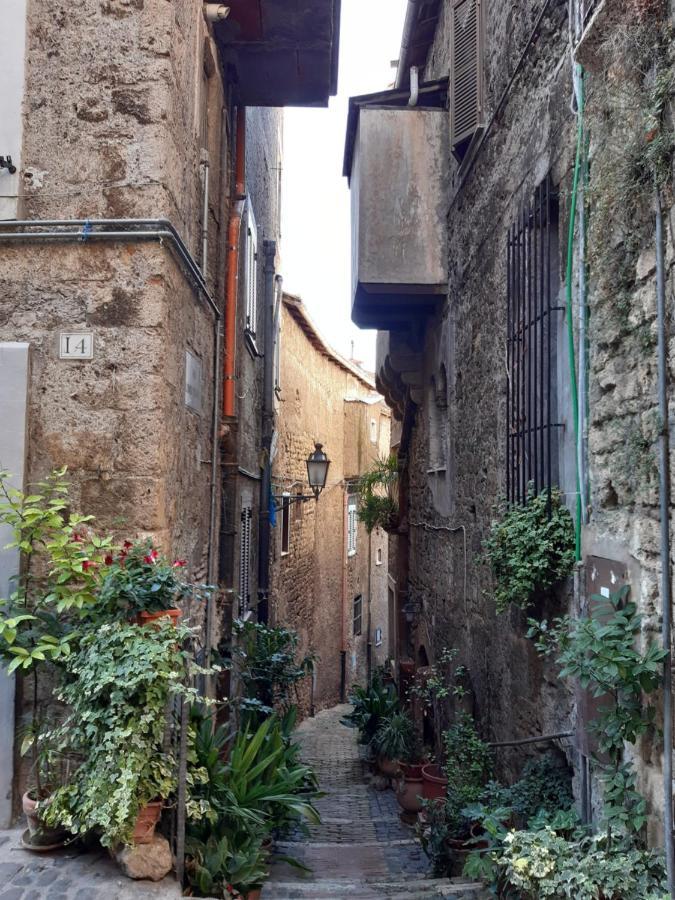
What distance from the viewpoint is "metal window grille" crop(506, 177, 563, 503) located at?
195 inches

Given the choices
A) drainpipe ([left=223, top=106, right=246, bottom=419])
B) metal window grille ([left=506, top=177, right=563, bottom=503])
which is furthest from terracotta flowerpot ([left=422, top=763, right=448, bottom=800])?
drainpipe ([left=223, top=106, right=246, bottom=419])

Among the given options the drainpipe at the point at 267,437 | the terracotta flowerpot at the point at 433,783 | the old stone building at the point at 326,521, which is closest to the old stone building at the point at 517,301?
the terracotta flowerpot at the point at 433,783

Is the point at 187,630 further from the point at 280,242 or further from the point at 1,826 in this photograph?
the point at 280,242

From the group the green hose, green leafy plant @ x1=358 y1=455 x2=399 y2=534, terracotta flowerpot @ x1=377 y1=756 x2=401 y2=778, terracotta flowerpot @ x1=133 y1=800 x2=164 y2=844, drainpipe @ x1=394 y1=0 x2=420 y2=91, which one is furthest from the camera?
green leafy plant @ x1=358 y1=455 x2=399 y2=534

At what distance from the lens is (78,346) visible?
14.4 ft

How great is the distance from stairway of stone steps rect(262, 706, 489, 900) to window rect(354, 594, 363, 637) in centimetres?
1025

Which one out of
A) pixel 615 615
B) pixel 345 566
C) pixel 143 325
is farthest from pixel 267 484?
pixel 345 566

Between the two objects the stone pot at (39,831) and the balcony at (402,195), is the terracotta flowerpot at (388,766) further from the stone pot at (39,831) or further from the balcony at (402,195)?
the stone pot at (39,831)

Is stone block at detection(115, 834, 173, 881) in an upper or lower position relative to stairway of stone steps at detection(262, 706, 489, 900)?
upper

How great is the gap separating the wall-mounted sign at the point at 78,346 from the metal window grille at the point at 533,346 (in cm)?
268

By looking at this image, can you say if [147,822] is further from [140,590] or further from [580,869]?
[580,869]

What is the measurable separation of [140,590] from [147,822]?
1056 mm

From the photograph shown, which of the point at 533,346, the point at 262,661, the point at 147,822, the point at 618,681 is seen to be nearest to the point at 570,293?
the point at 533,346

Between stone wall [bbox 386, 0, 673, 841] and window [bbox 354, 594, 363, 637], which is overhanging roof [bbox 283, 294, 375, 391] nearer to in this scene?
stone wall [bbox 386, 0, 673, 841]
